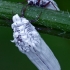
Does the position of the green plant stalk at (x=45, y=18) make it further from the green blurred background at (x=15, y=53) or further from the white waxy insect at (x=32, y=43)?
the green blurred background at (x=15, y=53)

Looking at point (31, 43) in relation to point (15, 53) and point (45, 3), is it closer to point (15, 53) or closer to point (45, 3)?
point (45, 3)

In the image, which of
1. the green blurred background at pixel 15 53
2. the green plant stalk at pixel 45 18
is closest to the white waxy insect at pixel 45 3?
the green plant stalk at pixel 45 18

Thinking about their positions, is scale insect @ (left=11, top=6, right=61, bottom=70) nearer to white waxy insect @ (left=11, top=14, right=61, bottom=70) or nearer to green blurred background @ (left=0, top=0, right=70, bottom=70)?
white waxy insect @ (left=11, top=14, right=61, bottom=70)

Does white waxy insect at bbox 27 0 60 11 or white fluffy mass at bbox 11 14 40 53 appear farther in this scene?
white waxy insect at bbox 27 0 60 11

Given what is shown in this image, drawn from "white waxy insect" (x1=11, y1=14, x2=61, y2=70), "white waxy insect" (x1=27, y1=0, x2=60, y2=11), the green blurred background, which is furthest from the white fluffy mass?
the green blurred background

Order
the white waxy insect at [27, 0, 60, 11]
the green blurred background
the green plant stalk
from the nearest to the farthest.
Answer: the green plant stalk
the white waxy insect at [27, 0, 60, 11]
the green blurred background

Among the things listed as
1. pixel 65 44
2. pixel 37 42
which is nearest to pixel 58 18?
pixel 37 42
